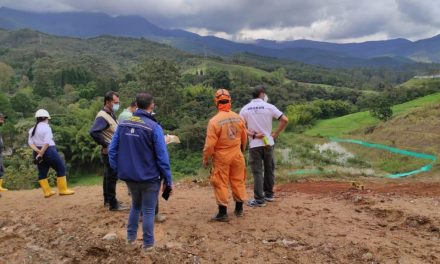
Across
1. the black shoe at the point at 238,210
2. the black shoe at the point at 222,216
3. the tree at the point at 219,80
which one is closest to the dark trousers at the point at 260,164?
the black shoe at the point at 238,210

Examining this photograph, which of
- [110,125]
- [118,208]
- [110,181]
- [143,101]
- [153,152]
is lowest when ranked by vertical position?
[118,208]

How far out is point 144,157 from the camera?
4.48 metres

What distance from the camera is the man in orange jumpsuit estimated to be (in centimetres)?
553

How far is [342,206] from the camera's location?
6.79 metres

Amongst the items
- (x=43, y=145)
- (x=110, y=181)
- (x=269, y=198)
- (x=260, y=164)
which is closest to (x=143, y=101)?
(x=110, y=181)

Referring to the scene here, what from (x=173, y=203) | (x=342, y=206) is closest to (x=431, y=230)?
(x=342, y=206)

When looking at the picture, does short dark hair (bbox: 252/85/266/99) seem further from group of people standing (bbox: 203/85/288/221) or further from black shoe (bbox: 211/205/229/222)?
black shoe (bbox: 211/205/229/222)

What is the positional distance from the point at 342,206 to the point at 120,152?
13.1ft

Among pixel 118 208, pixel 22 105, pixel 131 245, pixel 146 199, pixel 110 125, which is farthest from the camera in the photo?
pixel 22 105

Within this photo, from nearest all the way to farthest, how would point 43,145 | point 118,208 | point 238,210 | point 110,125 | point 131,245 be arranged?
point 131,245
point 238,210
point 110,125
point 118,208
point 43,145

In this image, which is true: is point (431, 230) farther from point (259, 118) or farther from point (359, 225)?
point (259, 118)

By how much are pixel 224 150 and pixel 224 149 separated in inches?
0.5

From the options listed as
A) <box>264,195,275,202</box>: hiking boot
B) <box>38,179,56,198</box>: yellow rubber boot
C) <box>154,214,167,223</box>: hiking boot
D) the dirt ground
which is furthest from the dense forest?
<box>264,195,275,202</box>: hiking boot

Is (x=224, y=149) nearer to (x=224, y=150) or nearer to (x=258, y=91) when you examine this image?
(x=224, y=150)
